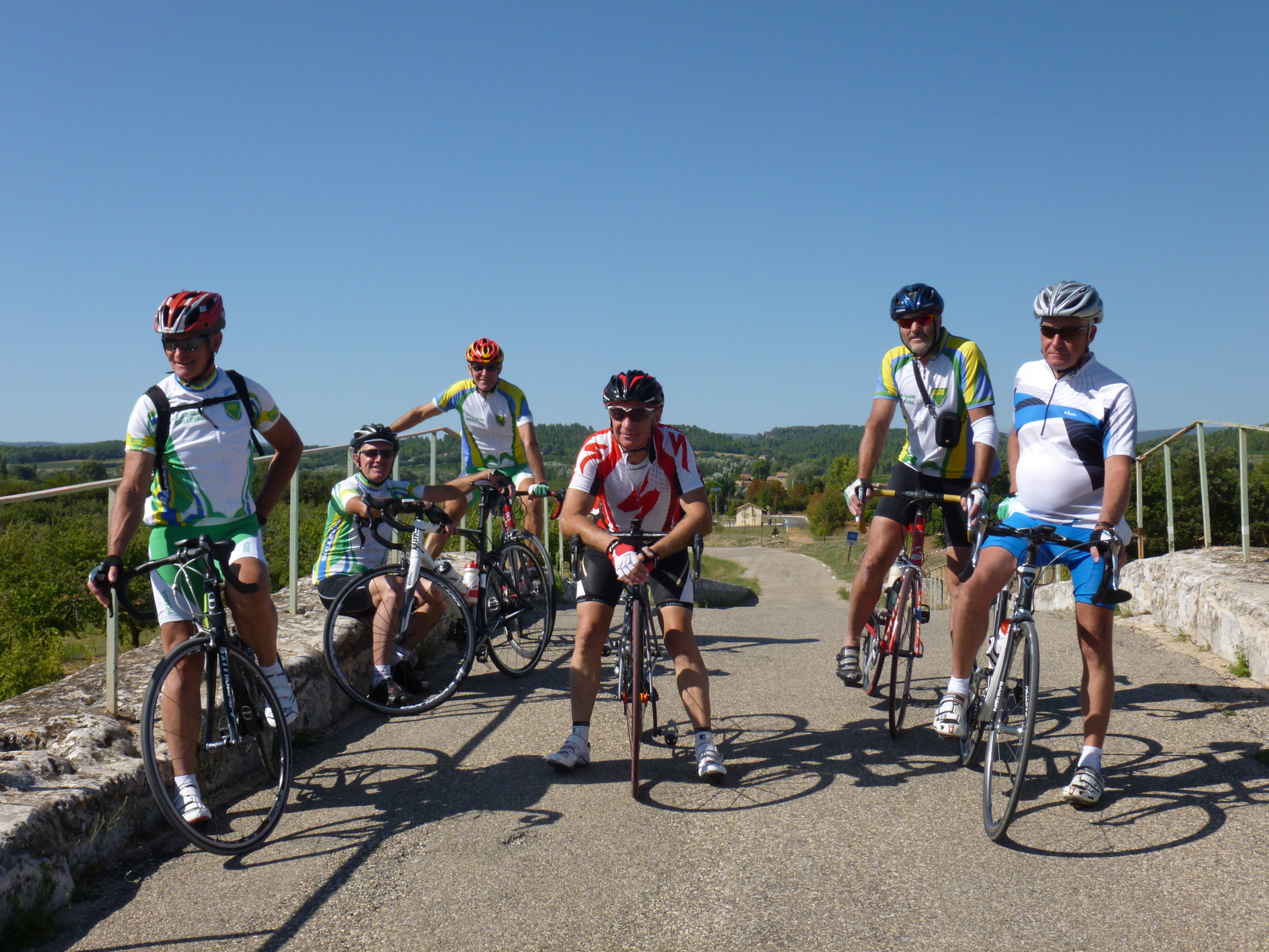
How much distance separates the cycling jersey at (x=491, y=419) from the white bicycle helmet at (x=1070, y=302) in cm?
389

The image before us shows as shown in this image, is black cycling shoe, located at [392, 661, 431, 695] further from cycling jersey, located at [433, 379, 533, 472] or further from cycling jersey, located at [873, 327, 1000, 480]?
cycling jersey, located at [873, 327, 1000, 480]

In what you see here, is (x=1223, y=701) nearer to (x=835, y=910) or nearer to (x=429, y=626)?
(x=835, y=910)

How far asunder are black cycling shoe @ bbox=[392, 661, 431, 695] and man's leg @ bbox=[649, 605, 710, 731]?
185 cm

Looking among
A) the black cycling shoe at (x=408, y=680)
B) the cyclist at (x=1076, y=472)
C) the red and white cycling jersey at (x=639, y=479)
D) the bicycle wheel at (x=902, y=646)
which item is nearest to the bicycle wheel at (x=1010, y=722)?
the cyclist at (x=1076, y=472)

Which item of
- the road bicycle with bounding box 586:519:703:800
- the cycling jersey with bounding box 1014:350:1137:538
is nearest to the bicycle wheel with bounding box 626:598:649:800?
the road bicycle with bounding box 586:519:703:800

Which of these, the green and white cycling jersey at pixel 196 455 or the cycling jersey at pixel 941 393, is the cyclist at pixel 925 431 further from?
the green and white cycling jersey at pixel 196 455

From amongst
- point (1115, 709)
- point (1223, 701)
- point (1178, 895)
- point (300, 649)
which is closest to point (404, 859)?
point (300, 649)

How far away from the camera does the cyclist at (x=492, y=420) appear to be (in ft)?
23.1

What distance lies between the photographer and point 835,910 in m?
3.06

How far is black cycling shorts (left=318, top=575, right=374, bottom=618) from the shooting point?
5.64m

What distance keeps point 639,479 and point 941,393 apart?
5.83 feet

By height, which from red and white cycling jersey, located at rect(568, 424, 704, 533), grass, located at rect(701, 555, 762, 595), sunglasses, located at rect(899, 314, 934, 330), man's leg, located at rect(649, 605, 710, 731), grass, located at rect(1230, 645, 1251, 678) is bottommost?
grass, located at rect(701, 555, 762, 595)

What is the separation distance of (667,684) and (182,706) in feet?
9.98

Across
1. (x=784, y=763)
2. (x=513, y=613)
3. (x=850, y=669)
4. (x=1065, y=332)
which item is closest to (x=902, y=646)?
(x=850, y=669)
